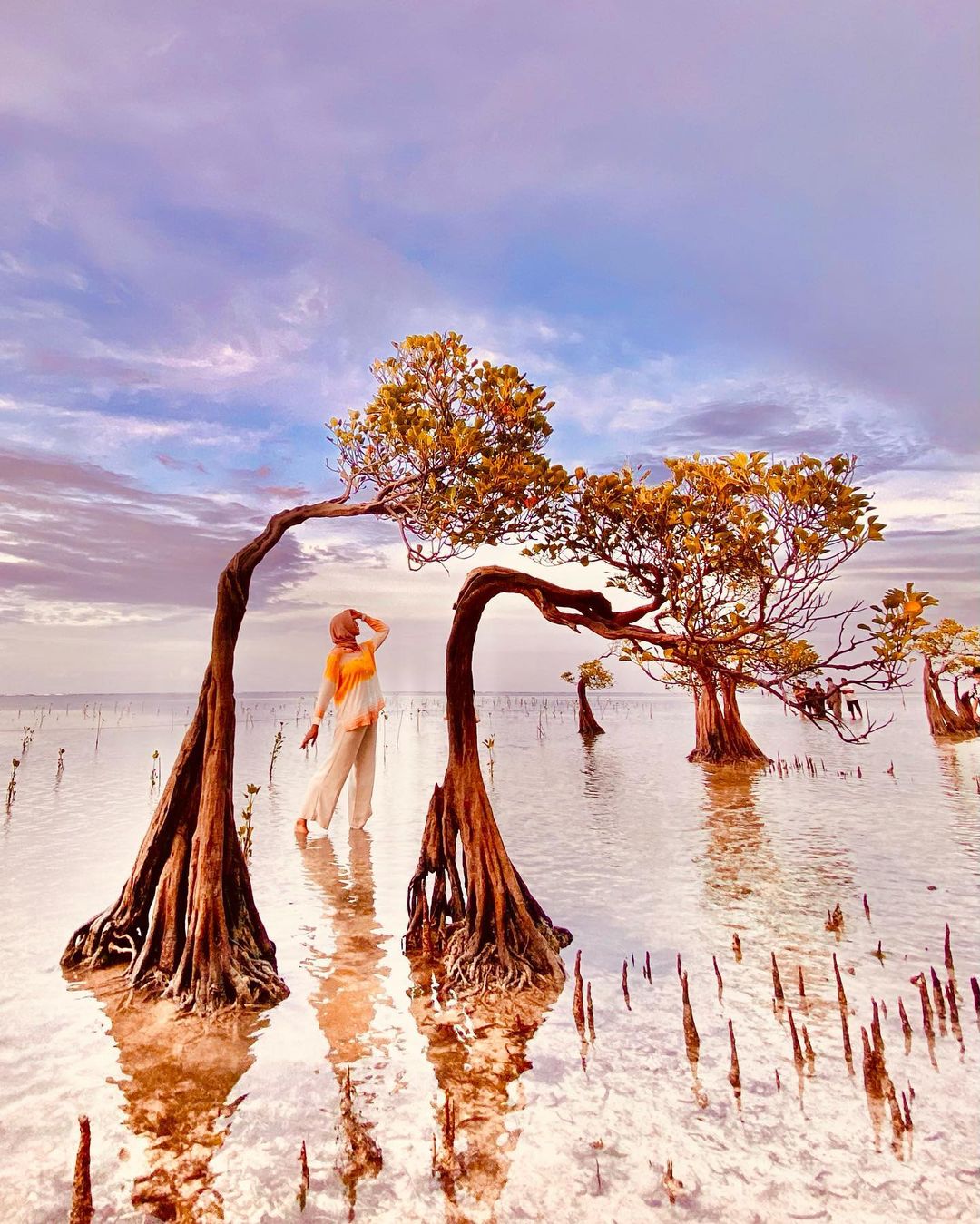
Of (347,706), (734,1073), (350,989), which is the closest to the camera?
(734,1073)

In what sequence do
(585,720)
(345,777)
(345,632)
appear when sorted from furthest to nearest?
(585,720), (345,777), (345,632)

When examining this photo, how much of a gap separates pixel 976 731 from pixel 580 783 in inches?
883

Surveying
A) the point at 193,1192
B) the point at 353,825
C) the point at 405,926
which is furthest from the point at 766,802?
the point at 193,1192

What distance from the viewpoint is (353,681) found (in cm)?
1056

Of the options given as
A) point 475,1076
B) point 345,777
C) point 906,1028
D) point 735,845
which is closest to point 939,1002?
point 906,1028

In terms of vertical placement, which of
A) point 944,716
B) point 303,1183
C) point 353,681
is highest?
point 353,681

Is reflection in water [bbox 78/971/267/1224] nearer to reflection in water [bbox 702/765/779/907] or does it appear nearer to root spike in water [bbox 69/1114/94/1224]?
root spike in water [bbox 69/1114/94/1224]

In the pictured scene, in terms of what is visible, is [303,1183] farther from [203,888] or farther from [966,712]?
[966,712]

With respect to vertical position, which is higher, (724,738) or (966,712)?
(724,738)

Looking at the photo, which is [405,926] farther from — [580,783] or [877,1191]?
[580,783]

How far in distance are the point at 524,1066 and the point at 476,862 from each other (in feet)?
5.72

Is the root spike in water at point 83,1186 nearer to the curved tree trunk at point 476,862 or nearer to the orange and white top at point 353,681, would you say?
the curved tree trunk at point 476,862

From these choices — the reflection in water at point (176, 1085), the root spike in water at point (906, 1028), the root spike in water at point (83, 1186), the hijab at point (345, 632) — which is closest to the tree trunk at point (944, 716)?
the hijab at point (345, 632)

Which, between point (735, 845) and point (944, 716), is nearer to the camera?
point (735, 845)
